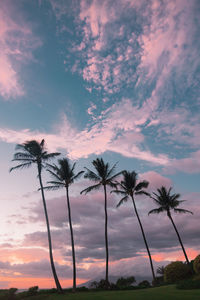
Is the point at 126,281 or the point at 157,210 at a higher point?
the point at 157,210

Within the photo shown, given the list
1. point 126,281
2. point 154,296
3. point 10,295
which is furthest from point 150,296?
point 126,281

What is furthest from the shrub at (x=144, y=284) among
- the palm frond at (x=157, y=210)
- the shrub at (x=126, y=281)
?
the palm frond at (x=157, y=210)

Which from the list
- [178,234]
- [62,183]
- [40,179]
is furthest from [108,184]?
[178,234]

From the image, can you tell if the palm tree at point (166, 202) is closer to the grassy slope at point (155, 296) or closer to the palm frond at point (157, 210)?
the palm frond at point (157, 210)

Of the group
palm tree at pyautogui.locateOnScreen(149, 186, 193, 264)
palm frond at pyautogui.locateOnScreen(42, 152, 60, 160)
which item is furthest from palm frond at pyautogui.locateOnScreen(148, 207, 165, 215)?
palm frond at pyautogui.locateOnScreen(42, 152, 60, 160)

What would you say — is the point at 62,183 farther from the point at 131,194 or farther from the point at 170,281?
the point at 170,281

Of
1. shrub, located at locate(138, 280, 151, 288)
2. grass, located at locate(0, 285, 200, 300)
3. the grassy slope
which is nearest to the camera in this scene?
the grassy slope

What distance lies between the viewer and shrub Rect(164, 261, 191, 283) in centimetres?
3003

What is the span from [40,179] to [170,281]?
22670mm

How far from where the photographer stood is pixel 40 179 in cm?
3191

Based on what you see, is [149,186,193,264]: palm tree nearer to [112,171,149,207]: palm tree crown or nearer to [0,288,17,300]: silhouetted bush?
[112,171,149,207]: palm tree crown

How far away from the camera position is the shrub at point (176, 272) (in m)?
30.0

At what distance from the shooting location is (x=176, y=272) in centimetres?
3036

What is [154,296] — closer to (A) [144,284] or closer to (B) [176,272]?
(B) [176,272]
